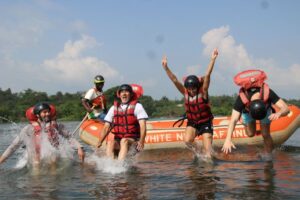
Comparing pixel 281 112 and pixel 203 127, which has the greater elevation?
pixel 281 112

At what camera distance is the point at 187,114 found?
7902mm

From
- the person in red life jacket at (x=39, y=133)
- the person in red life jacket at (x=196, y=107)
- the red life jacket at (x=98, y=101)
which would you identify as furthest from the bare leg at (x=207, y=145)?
the red life jacket at (x=98, y=101)

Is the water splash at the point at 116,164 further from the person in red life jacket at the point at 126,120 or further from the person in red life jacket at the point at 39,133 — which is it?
the person in red life jacket at the point at 39,133

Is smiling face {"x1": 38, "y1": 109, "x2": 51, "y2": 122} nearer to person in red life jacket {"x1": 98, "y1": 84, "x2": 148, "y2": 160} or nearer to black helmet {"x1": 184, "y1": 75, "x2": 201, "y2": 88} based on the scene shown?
person in red life jacket {"x1": 98, "y1": 84, "x2": 148, "y2": 160}

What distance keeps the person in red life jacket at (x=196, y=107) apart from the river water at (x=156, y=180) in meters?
0.46

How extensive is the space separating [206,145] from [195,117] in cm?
53

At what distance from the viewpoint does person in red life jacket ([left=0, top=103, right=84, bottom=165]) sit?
716 cm

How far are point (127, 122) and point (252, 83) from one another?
2128 mm

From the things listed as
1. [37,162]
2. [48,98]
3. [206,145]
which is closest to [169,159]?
[206,145]

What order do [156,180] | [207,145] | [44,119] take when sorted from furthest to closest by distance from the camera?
[207,145], [44,119], [156,180]

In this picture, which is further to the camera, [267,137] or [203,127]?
[203,127]

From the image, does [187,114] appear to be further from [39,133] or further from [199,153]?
[39,133]

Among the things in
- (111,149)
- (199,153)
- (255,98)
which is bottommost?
(199,153)

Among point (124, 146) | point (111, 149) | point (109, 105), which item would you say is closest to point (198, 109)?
point (124, 146)
